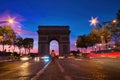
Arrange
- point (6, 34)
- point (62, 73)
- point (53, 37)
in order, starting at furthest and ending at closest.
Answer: point (53, 37), point (6, 34), point (62, 73)

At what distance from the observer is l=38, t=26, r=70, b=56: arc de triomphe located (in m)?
126

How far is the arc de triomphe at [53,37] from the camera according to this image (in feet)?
414

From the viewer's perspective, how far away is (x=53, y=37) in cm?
12975

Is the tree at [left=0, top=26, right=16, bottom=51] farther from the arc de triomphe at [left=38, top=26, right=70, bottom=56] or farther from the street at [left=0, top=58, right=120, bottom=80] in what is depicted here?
the street at [left=0, top=58, right=120, bottom=80]

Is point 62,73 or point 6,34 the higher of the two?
point 6,34

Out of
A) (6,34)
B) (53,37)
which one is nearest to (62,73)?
(6,34)

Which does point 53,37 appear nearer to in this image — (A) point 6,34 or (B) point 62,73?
(A) point 6,34

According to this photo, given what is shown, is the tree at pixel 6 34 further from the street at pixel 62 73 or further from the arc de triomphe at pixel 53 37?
the street at pixel 62 73

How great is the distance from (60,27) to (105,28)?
164 ft

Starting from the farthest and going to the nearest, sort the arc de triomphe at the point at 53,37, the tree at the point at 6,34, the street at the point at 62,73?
1. the arc de triomphe at the point at 53,37
2. the tree at the point at 6,34
3. the street at the point at 62,73

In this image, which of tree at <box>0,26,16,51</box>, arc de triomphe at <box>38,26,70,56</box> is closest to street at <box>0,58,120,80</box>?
tree at <box>0,26,16,51</box>

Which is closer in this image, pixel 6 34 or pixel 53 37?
pixel 6 34

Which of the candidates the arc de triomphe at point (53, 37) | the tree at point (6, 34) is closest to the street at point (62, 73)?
the tree at point (6, 34)

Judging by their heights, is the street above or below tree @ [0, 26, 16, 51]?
below
